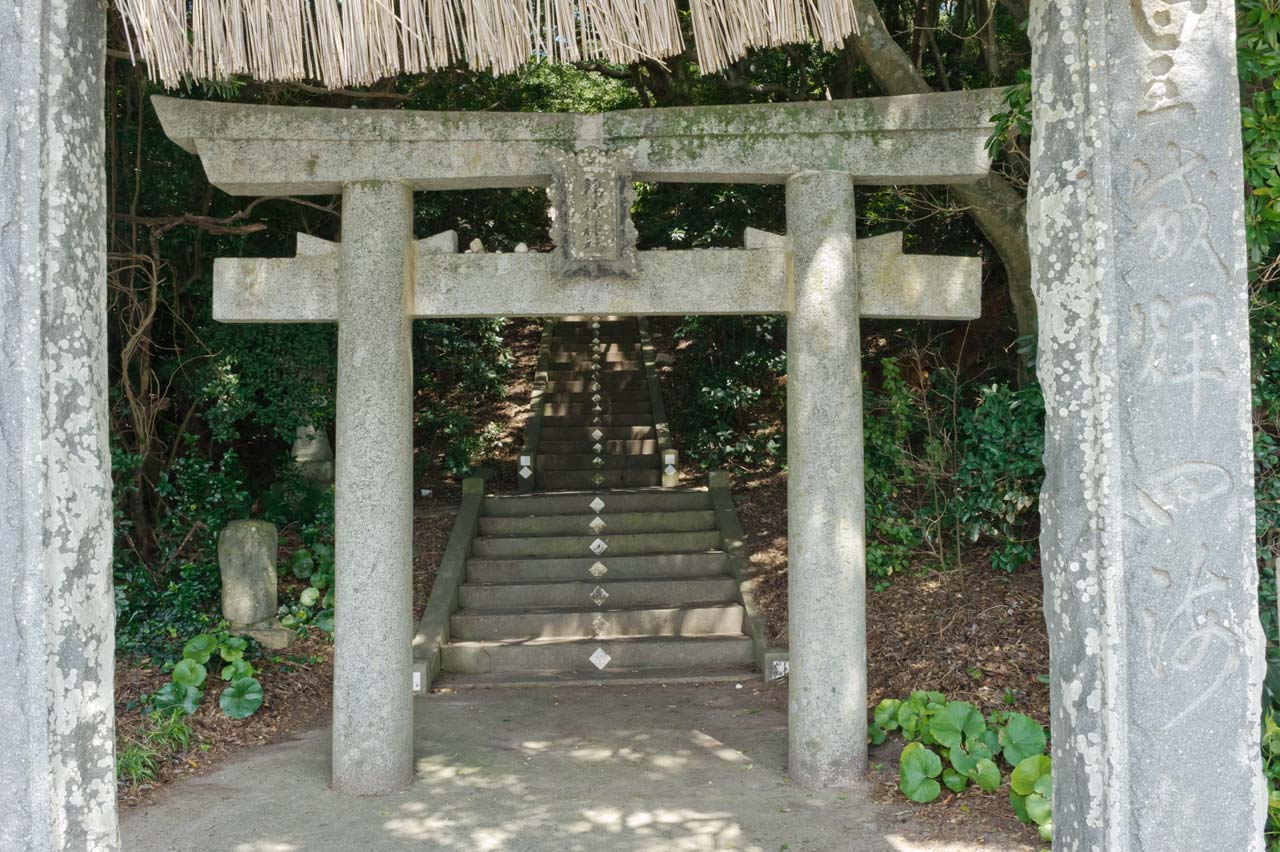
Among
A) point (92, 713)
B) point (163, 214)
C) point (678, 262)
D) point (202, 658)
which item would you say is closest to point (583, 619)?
point (202, 658)

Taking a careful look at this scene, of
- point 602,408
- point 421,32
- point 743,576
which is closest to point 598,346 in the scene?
point 602,408

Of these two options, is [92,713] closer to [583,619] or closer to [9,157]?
[9,157]

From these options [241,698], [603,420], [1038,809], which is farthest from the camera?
[603,420]

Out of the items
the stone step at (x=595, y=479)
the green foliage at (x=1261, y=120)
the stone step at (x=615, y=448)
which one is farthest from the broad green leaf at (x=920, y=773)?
the stone step at (x=615, y=448)

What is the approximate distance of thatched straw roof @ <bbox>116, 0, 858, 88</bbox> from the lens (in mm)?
2916

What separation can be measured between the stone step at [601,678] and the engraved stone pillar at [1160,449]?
5210 millimetres

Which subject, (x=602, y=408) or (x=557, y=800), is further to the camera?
(x=602, y=408)

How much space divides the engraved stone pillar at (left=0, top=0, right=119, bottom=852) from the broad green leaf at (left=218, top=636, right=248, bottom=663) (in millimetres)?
4698

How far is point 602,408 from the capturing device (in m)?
13.8

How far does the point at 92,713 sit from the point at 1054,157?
2.77 meters

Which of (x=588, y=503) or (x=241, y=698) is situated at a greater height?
(x=588, y=503)

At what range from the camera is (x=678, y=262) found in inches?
218

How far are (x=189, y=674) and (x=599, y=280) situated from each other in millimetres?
3815

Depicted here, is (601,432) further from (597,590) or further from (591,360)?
(597,590)
